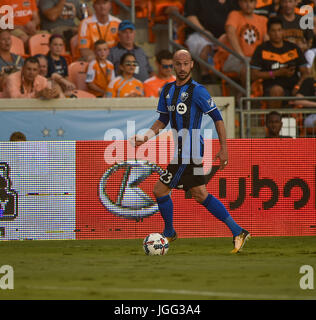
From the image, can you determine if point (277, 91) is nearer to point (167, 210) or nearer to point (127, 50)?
point (127, 50)

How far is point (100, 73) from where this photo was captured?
49.8ft

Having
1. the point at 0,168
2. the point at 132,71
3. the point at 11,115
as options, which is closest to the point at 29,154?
the point at 0,168

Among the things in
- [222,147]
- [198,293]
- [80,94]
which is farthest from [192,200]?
[198,293]

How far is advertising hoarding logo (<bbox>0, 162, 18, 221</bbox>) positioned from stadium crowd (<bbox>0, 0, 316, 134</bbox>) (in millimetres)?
1905

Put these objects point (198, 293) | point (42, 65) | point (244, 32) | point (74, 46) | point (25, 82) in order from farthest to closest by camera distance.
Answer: point (244, 32)
point (74, 46)
point (42, 65)
point (25, 82)
point (198, 293)

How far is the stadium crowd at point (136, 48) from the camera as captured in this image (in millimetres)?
14820

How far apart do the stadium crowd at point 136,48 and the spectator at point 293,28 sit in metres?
0.02

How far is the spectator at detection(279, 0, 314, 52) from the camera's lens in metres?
17.3

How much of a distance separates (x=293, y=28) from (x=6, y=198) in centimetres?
784

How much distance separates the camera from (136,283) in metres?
7.20

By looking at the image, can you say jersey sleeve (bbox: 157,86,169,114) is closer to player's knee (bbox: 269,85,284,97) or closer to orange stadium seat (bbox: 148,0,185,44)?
player's knee (bbox: 269,85,284,97)

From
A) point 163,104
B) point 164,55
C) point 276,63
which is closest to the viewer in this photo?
point 163,104

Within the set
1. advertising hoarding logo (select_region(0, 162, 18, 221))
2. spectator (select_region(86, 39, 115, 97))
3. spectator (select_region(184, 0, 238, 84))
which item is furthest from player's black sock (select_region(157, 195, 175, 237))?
spectator (select_region(184, 0, 238, 84))
